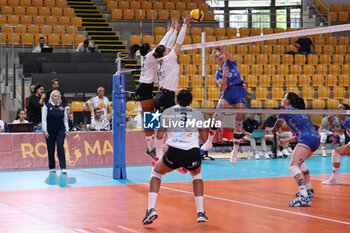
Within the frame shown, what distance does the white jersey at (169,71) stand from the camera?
9.07 m

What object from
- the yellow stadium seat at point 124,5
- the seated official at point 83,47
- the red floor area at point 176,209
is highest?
the yellow stadium seat at point 124,5

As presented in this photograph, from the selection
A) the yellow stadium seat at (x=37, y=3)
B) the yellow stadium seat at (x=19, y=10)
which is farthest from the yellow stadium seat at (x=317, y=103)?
the yellow stadium seat at (x=37, y=3)

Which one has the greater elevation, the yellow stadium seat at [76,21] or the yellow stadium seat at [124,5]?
the yellow stadium seat at [124,5]

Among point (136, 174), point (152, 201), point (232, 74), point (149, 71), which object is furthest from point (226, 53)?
point (136, 174)

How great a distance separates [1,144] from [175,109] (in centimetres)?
818

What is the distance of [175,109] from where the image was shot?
6867 millimetres

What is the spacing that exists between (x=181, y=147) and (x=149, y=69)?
3.11m

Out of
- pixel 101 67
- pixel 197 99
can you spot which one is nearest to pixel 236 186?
pixel 197 99

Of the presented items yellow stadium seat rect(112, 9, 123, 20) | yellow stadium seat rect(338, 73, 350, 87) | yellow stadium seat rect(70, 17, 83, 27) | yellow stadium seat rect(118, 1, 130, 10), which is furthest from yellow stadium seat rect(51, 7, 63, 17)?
yellow stadium seat rect(338, 73, 350, 87)

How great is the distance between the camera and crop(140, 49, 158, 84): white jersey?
9.45 metres

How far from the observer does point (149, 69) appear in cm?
951

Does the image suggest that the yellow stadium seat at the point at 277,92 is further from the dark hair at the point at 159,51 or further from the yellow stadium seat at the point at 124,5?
the yellow stadium seat at the point at 124,5

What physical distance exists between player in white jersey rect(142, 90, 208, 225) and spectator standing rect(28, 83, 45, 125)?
819 centimetres

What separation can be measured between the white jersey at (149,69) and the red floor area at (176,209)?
6.70ft
